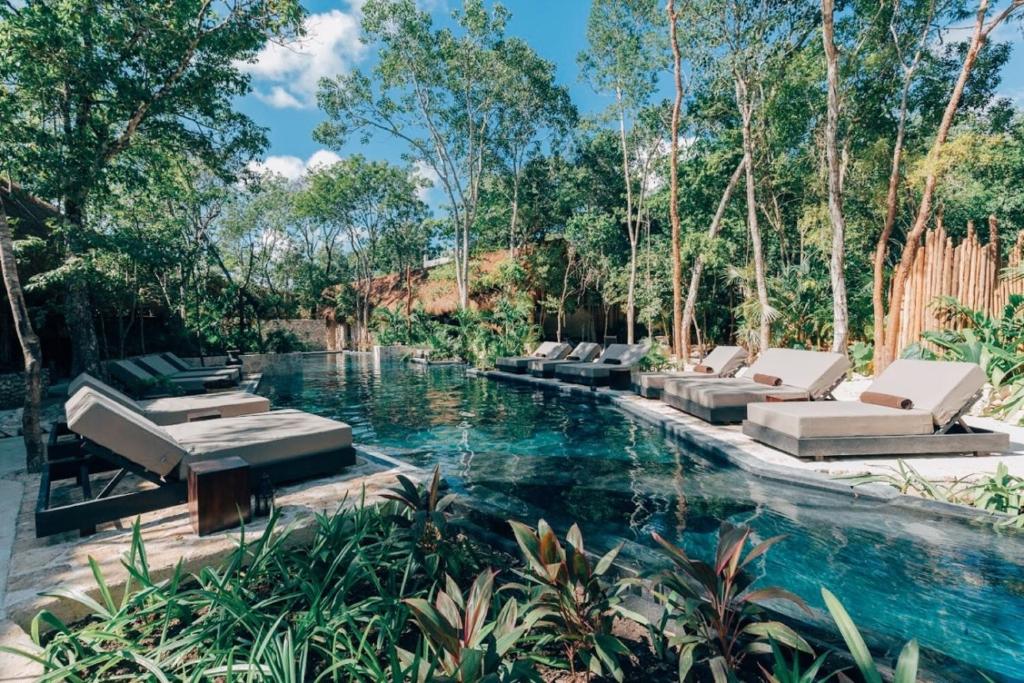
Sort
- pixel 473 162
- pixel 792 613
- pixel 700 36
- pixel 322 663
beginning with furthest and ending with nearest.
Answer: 1. pixel 473 162
2. pixel 700 36
3. pixel 792 613
4. pixel 322 663

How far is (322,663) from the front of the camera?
82.0 inches

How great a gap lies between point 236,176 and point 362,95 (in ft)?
36.0

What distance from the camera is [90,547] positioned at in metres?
3.24

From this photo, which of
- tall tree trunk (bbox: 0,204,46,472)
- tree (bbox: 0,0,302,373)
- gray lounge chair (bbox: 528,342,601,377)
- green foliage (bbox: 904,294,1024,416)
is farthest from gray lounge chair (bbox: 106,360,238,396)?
green foliage (bbox: 904,294,1024,416)

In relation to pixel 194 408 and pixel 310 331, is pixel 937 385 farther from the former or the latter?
pixel 310 331

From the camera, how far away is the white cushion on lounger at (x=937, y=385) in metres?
5.20

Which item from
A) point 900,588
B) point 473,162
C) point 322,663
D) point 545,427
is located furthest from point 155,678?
point 473,162

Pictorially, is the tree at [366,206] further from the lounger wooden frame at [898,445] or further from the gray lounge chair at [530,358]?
the lounger wooden frame at [898,445]

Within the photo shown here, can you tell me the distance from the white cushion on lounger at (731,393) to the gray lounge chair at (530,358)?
21.4 feet

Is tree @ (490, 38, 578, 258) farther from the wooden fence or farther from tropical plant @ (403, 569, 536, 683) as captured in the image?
tropical plant @ (403, 569, 536, 683)

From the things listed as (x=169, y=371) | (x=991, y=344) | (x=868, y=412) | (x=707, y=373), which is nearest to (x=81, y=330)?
(x=169, y=371)

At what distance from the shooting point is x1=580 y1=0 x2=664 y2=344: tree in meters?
17.4

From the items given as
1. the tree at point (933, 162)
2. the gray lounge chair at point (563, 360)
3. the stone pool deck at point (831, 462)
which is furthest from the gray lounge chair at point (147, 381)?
the tree at point (933, 162)

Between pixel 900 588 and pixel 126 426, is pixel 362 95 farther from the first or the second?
pixel 900 588
